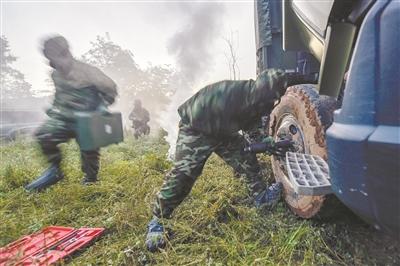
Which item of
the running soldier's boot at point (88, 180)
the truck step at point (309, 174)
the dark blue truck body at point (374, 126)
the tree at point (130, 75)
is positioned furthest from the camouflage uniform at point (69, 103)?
the tree at point (130, 75)

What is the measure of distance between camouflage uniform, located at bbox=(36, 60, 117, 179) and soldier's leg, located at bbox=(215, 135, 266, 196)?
5.63 ft

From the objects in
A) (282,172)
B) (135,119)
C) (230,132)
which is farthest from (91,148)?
(135,119)

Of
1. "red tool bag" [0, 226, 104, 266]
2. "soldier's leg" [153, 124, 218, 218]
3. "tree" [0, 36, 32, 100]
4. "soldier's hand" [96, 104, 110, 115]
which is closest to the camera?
"red tool bag" [0, 226, 104, 266]

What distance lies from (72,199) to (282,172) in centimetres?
204

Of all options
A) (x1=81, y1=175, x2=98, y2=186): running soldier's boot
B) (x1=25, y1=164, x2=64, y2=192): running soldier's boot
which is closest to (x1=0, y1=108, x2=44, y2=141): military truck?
(x1=25, y1=164, x2=64, y2=192): running soldier's boot

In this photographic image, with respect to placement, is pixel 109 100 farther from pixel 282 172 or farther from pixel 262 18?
pixel 282 172

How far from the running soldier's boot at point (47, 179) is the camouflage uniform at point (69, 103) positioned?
80 mm

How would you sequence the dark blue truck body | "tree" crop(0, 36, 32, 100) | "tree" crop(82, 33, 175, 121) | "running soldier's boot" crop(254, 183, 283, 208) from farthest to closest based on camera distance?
"tree" crop(0, 36, 32, 100) → "tree" crop(82, 33, 175, 121) → "running soldier's boot" crop(254, 183, 283, 208) → the dark blue truck body

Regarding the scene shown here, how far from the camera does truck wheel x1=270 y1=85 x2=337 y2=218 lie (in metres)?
1.80

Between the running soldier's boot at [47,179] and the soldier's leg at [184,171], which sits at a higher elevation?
the soldier's leg at [184,171]

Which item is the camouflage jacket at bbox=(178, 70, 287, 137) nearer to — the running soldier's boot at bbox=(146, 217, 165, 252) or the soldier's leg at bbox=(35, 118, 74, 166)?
the running soldier's boot at bbox=(146, 217, 165, 252)

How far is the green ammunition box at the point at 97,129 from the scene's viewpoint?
3053mm

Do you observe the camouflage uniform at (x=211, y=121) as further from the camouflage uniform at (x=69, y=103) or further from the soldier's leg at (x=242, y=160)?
the camouflage uniform at (x=69, y=103)

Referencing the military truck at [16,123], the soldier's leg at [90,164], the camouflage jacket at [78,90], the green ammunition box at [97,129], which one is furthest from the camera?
the military truck at [16,123]
